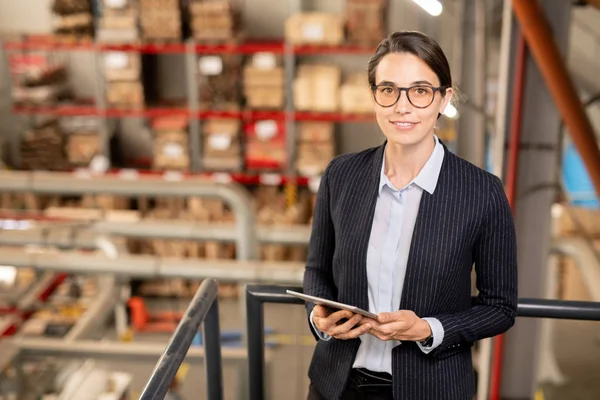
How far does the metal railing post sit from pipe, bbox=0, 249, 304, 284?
4.08 feet

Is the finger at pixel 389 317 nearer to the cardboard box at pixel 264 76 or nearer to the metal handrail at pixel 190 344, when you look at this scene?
the metal handrail at pixel 190 344

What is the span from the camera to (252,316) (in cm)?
206

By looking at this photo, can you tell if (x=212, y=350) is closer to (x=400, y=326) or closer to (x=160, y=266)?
(x=400, y=326)

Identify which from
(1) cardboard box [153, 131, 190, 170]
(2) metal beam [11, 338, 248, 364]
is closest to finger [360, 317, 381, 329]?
(2) metal beam [11, 338, 248, 364]

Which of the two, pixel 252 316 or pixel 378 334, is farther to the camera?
pixel 252 316

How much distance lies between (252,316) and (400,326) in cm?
62

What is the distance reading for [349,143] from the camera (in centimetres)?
861

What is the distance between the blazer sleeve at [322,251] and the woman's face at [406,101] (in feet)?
0.83

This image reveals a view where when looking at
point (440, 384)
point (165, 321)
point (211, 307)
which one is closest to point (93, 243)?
point (211, 307)

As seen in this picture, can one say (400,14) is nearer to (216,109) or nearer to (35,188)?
(216,109)

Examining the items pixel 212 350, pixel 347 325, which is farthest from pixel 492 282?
pixel 212 350

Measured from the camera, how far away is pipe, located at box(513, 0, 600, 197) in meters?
2.71

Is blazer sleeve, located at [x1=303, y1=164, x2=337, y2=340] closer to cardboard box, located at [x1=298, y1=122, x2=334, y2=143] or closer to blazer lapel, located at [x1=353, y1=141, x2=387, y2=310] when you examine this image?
blazer lapel, located at [x1=353, y1=141, x2=387, y2=310]

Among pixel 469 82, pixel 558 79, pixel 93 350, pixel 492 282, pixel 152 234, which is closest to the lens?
pixel 492 282
